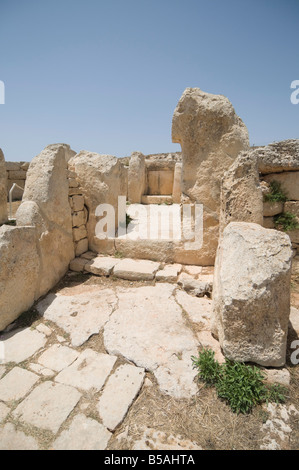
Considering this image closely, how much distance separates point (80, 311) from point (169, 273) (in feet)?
4.08

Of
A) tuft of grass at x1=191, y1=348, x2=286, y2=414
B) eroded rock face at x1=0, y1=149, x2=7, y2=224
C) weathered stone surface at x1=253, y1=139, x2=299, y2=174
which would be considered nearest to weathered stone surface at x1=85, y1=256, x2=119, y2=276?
tuft of grass at x1=191, y1=348, x2=286, y2=414

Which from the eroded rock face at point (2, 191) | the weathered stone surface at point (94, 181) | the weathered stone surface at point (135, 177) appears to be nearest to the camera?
the weathered stone surface at point (94, 181)

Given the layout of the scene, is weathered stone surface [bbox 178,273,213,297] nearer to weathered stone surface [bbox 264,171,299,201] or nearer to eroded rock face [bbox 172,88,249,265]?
eroded rock face [bbox 172,88,249,265]

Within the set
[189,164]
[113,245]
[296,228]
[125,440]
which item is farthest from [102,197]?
[125,440]

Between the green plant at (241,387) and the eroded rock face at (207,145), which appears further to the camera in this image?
the eroded rock face at (207,145)

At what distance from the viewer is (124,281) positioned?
321 cm

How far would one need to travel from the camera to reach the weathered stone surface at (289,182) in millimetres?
2729

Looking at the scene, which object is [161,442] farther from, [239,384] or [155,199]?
[155,199]

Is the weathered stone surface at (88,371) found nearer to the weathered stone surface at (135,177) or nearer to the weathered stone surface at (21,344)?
the weathered stone surface at (21,344)

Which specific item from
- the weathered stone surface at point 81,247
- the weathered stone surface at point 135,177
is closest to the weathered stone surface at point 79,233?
the weathered stone surface at point 81,247

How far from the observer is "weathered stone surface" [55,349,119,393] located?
5.70 ft

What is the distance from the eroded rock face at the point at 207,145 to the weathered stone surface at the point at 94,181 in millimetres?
1286

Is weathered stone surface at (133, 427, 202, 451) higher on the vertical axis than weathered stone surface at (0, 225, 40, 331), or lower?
lower

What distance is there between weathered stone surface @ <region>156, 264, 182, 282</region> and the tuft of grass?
4.50 feet
